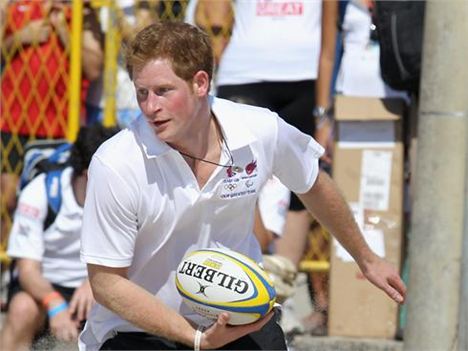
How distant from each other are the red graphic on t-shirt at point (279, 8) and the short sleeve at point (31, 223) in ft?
4.94

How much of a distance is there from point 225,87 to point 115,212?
3.02 meters

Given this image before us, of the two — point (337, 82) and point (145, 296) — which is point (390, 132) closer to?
point (337, 82)

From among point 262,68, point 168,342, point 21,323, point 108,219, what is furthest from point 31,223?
point 108,219

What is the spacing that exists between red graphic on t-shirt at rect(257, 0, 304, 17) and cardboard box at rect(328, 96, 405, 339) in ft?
1.74

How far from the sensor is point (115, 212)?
3.99 m

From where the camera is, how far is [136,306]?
398 cm

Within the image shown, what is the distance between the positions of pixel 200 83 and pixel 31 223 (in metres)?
2.55

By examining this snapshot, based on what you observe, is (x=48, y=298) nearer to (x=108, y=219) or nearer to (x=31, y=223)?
(x=31, y=223)

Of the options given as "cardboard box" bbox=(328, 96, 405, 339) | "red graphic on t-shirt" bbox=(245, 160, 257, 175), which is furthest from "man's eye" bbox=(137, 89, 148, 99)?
"cardboard box" bbox=(328, 96, 405, 339)

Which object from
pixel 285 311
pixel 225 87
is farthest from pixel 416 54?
pixel 285 311

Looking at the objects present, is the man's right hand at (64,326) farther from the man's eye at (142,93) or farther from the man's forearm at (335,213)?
the man's eye at (142,93)

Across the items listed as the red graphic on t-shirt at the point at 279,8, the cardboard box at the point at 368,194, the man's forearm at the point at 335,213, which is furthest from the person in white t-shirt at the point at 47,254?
the man's forearm at the point at 335,213

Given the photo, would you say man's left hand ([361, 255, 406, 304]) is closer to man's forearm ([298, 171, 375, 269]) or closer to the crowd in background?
man's forearm ([298, 171, 375, 269])

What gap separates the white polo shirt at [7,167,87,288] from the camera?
6391 millimetres
